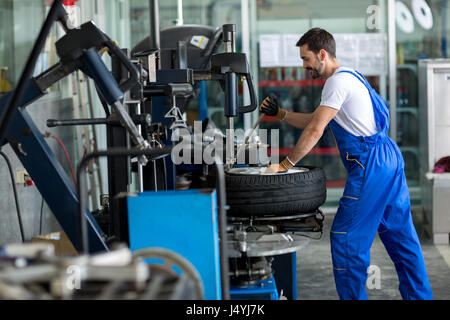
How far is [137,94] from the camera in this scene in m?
2.92

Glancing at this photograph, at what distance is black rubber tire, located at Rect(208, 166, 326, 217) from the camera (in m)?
3.18

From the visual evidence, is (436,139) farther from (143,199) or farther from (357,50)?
(143,199)

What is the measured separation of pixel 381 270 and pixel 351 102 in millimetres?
1606

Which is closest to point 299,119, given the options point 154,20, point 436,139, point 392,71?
point 154,20

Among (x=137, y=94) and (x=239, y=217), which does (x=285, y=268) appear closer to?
(x=239, y=217)

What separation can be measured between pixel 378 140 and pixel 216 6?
3.46 m

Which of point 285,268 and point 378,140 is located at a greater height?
point 378,140

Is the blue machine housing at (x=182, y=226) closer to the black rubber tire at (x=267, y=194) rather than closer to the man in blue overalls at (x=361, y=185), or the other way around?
the black rubber tire at (x=267, y=194)

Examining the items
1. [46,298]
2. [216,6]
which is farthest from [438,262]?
A: [46,298]

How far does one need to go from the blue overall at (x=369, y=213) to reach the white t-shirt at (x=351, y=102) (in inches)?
1.4

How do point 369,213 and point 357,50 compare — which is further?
point 357,50

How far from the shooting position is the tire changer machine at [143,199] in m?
1.70

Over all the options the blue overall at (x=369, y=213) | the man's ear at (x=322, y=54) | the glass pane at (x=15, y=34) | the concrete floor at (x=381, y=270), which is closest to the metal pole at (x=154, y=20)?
the man's ear at (x=322, y=54)

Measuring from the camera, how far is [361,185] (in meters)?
3.20
